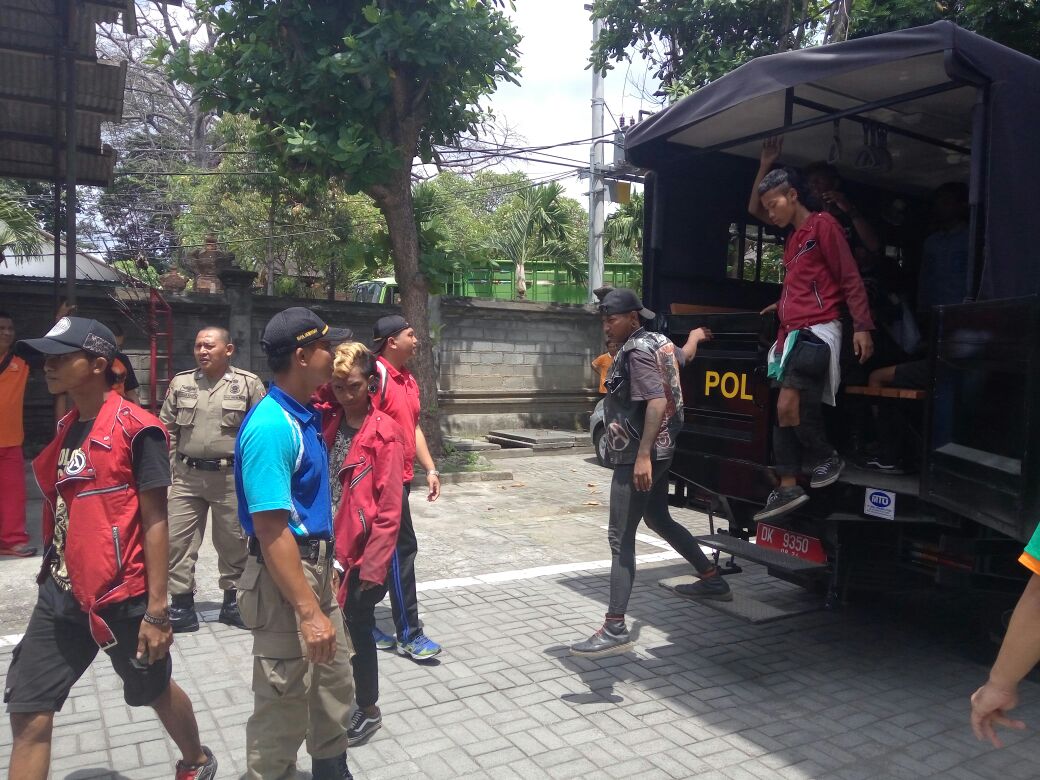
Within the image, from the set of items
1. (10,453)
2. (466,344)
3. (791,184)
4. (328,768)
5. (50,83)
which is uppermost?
(50,83)

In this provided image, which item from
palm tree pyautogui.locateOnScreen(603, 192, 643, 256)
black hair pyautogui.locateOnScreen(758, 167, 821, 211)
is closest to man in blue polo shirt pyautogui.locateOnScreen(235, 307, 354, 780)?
black hair pyautogui.locateOnScreen(758, 167, 821, 211)

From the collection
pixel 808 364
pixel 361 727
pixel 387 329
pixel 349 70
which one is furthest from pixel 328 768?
pixel 349 70

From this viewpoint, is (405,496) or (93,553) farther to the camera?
(405,496)

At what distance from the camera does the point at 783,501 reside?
179 inches

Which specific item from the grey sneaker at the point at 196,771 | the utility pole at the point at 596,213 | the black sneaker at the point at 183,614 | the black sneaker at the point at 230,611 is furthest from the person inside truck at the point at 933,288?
the utility pole at the point at 596,213

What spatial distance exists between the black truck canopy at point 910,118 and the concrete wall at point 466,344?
6.18 m

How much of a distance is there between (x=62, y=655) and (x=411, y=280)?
8091mm

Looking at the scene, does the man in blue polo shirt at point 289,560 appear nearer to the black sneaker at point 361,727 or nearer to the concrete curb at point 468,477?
the black sneaker at point 361,727

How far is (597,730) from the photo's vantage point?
390 centimetres

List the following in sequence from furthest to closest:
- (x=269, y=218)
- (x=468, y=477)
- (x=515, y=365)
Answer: (x=269, y=218) < (x=515, y=365) < (x=468, y=477)

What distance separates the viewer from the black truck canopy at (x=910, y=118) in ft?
13.1

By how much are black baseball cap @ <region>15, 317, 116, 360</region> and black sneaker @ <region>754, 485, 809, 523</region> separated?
3271 mm

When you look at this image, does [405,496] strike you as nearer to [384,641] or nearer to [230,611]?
[384,641]

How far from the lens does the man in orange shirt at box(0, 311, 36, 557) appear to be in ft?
21.4
